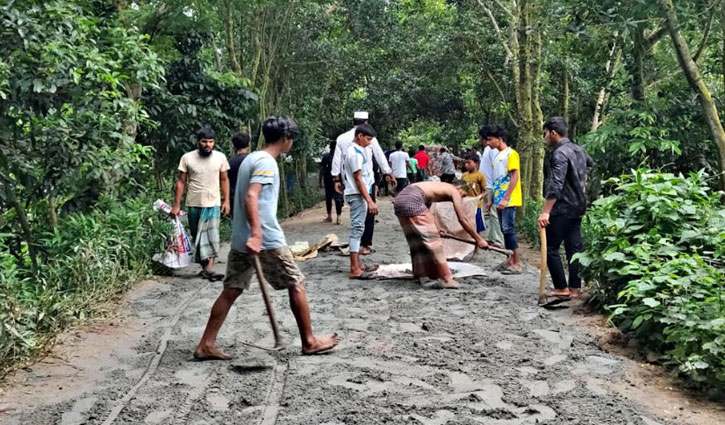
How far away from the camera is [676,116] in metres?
11.2

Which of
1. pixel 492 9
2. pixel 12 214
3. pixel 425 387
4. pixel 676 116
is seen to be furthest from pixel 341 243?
pixel 492 9

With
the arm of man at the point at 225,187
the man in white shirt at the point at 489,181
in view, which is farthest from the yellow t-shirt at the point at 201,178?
the man in white shirt at the point at 489,181

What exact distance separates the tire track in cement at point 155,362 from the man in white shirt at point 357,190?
1830 millimetres

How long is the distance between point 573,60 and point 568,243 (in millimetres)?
14090

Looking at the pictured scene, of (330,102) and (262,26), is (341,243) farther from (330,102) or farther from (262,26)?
(330,102)

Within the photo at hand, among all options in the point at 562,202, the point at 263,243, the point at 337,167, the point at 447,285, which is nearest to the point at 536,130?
the point at 337,167

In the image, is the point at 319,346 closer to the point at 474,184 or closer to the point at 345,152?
the point at 345,152

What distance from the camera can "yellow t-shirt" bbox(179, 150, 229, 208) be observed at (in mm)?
8391

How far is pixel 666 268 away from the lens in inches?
215

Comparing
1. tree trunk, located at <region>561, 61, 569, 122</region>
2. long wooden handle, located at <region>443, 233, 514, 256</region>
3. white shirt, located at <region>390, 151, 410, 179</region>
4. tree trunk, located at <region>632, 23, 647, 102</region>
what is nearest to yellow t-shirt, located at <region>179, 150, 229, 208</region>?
long wooden handle, located at <region>443, 233, 514, 256</region>

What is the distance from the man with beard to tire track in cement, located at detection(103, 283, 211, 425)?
682 millimetres

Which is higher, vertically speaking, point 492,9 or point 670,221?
point 492,9

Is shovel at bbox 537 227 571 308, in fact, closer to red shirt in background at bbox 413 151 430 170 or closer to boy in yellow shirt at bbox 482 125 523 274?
boy in yellow shirt at bbox 482 125 523 274

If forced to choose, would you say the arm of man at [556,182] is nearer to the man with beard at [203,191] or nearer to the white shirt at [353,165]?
the white shirt at [353,165]
